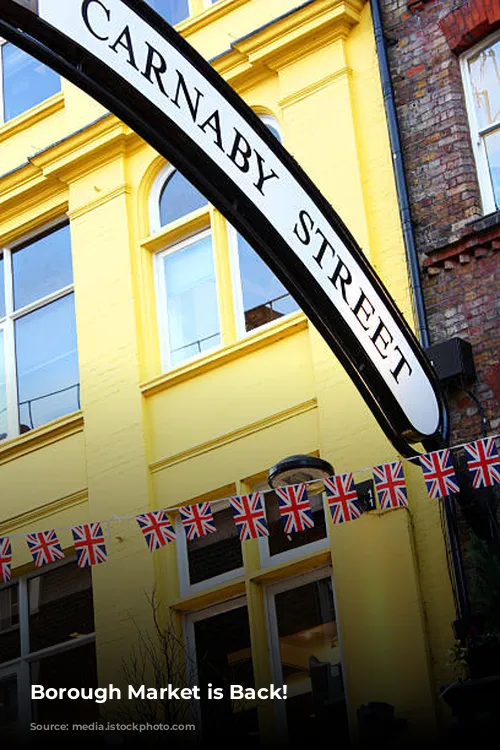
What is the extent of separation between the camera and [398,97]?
1466 cm

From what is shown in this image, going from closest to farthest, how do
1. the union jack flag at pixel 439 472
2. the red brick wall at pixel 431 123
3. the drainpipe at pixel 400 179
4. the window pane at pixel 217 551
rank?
the union jack flag at pixel 439 472 < the drainpipe at pixel 400 179 < the red brick wall at pixel 431 123 < the window pane at pixel 217 551

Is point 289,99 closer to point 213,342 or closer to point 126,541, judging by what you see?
point 213,342

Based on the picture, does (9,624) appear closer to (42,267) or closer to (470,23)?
(42,267)

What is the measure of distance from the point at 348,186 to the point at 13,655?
5947 millimetres

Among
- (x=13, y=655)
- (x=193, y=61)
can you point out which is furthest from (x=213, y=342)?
(x=193, y=61)

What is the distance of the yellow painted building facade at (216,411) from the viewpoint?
13102 mm

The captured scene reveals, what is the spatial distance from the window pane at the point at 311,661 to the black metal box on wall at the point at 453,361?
2.18 m

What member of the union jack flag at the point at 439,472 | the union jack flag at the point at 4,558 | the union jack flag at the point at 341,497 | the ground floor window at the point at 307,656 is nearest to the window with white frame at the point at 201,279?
the ground floor window at the point at 307,656

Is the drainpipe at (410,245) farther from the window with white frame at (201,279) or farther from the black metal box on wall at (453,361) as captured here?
the window with white frame at (201,279)

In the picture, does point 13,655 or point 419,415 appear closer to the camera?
point 419,415

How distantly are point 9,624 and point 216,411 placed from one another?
342 cm

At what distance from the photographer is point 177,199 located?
54.3 ft

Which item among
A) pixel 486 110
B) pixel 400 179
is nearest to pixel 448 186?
pixel 400 179

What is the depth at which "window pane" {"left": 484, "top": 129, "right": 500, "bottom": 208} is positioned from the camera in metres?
14.1
